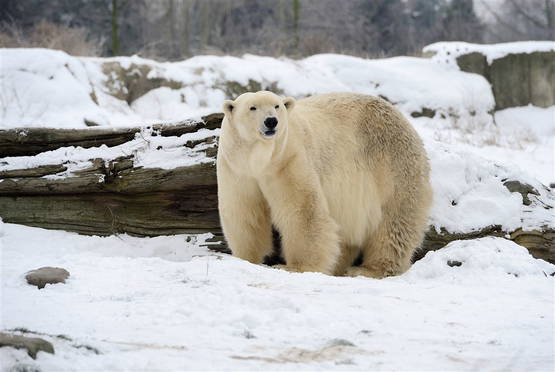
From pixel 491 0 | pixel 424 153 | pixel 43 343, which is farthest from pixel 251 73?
pixel 491 0

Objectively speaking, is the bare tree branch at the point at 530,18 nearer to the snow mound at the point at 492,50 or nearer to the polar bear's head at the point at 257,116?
the snow mound at the point at 492,50

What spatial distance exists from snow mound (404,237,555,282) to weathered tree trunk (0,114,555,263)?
2.49 feet

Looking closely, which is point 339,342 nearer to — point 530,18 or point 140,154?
point 140,154

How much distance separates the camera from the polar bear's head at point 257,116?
127 inches

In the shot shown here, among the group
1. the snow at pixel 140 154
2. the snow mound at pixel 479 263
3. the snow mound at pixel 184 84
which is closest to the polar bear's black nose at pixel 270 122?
the snow at pixel 140 154

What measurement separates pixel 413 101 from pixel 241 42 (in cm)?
1202

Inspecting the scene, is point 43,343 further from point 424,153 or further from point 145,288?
point 424,153

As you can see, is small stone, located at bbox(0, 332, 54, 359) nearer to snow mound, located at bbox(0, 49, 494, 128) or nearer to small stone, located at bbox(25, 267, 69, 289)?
small stone, located at bbox(25, 267, 69, 289)

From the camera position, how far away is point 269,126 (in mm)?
3213

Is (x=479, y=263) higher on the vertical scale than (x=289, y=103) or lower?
lower

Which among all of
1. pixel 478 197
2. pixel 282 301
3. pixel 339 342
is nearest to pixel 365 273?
pixel 478 197

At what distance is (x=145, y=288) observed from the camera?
245 cm

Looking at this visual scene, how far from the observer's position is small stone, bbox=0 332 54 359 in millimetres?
1680

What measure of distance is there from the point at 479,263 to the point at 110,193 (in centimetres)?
254
